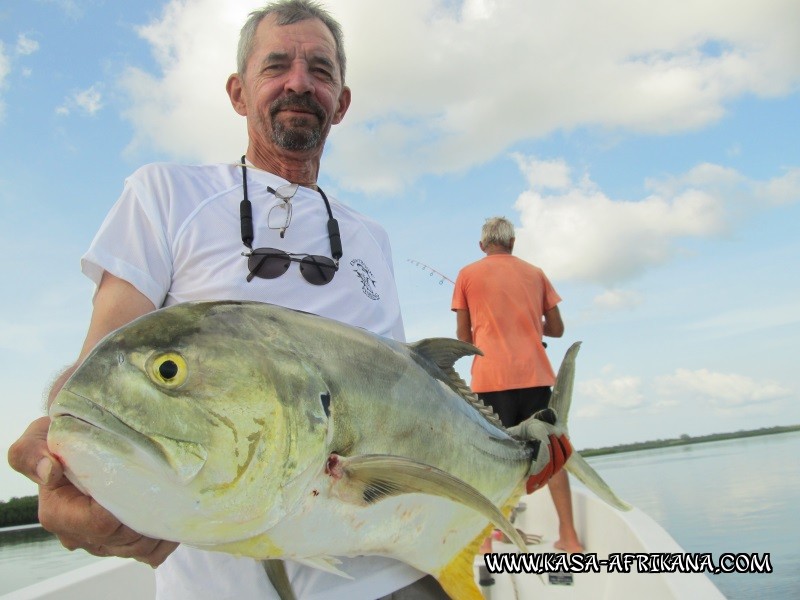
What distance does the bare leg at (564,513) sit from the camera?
195 inches

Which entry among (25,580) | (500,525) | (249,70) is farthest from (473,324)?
(25,580)

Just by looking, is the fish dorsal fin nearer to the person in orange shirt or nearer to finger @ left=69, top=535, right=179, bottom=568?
finger @ left=69, top=535, right=179, bottom=568

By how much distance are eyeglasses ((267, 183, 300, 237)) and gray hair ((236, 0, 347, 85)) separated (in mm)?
723

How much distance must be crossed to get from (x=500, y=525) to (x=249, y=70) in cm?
197

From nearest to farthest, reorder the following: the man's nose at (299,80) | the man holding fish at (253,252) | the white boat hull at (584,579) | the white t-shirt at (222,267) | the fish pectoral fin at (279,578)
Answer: the man holding fish at (253,252), the fish pectoral fin at (279,578), the white t-shirt at (222,267), the man's nose at (299,80), the white boat hull at (584,579)

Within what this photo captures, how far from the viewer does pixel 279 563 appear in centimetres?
143

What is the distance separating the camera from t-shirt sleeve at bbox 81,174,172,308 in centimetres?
158

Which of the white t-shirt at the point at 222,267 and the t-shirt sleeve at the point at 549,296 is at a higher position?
the t-shirt sleeve at the point at 549,296

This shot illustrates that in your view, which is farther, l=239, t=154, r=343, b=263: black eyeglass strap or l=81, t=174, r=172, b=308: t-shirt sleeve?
l=239, t=154, r=343, b=263: black eyeglass strap

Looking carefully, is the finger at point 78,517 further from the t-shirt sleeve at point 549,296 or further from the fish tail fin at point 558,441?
the t-shirt sleeve at point 549,296

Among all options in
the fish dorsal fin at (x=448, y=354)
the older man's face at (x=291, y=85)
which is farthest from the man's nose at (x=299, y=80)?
the fish dorsal fin at (x=448, y=354)

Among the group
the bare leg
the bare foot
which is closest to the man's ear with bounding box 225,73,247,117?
the bare leg

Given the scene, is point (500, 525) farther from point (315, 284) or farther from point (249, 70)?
point (249, 70)

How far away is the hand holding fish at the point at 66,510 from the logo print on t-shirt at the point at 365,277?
3.46 feet
